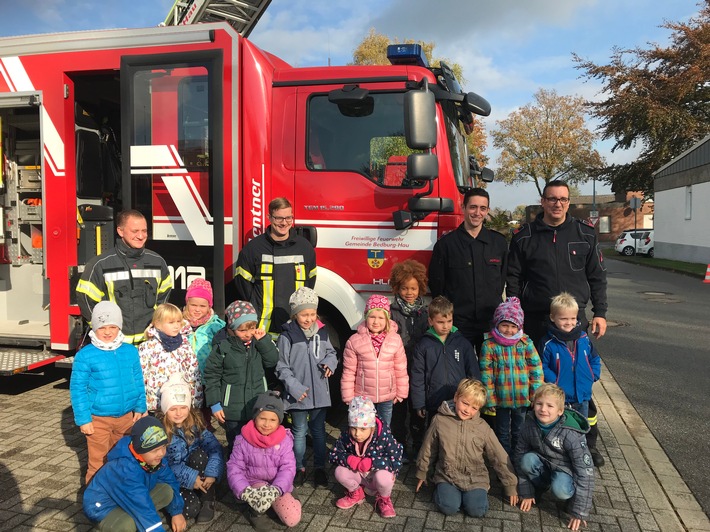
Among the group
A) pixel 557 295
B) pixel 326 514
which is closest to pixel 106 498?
pixel 326 514

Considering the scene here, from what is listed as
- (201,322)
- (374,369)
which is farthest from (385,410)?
(201,322)

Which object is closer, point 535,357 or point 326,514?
point 326,514

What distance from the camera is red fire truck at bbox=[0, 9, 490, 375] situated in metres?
4.43

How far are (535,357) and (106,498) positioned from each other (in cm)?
266

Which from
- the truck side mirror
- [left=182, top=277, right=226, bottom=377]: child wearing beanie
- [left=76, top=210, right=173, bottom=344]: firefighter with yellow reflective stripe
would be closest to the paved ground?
[left=182, top=277, right=226, bottom=377]: child wearing beanie

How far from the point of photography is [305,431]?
12.5 ft

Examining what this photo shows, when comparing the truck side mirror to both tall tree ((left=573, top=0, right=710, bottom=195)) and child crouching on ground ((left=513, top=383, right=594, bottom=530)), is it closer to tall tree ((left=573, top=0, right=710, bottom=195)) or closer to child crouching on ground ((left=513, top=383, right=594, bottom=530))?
child crouching on ground ((left=513, top=383, right=594, bottom=530))

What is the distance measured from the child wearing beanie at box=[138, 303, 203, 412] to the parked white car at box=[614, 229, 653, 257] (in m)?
29.2

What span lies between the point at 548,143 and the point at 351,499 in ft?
148

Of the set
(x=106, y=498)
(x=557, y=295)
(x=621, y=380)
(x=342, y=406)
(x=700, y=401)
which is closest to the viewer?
(x=106, y=498)

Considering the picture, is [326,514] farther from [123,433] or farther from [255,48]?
[255,48]

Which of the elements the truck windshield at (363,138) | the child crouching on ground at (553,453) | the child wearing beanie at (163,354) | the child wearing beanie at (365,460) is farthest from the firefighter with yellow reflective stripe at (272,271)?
the child crouching on ground at (553,453)

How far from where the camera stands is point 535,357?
375 centimetres

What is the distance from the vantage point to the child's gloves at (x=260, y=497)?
3.15 metres
